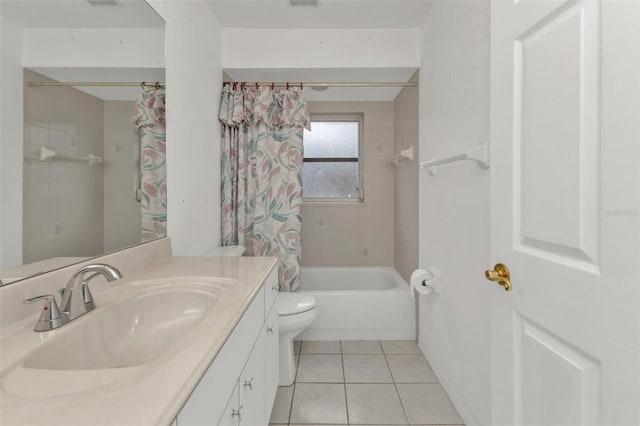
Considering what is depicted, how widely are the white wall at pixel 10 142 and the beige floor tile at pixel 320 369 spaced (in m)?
1.59

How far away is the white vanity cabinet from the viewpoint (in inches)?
24.2

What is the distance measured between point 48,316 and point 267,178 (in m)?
1.73

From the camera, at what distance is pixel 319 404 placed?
1.65m

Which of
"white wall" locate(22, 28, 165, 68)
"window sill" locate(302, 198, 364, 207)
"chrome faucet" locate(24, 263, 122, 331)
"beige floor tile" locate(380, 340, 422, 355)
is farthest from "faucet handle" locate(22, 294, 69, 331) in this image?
"window sill" locate(302, 198, 364, 207)

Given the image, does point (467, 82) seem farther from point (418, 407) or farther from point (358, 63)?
point (418, 407)

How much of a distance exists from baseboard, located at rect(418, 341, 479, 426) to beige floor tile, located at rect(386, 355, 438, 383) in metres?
0.04

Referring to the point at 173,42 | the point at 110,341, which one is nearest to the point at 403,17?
the point at 173,42

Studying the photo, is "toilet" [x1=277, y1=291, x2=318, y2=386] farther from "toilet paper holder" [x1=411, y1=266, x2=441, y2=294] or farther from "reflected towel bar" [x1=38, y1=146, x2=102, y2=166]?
"reflected towel bar" [x1=38, y1=146, x2=102, y2=166]

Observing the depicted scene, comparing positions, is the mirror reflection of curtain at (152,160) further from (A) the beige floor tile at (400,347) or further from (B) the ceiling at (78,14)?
(A) the beige floor tile at (400,347)

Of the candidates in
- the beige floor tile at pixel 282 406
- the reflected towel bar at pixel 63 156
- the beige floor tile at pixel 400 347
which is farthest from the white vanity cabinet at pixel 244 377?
the beige floor tile at pixel 400 347

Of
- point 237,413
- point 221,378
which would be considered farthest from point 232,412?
point 221,378

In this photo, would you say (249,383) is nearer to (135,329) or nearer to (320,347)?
(135,329)

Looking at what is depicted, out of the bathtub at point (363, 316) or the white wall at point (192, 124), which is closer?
the white wall at point (192, 124)

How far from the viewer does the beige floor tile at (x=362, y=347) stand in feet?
7.23
